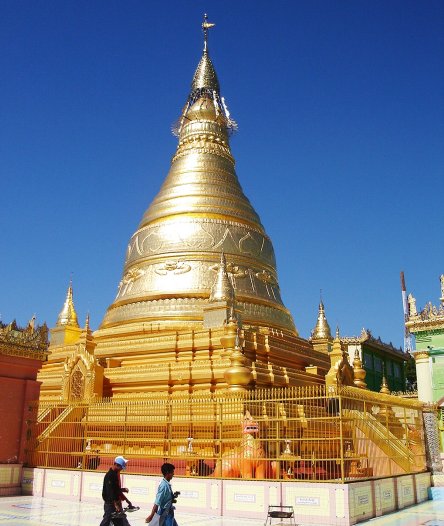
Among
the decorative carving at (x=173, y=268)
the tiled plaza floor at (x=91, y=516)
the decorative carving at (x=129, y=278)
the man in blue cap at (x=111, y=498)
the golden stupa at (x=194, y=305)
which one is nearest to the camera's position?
the man in blue cap at (x=111, y=498)

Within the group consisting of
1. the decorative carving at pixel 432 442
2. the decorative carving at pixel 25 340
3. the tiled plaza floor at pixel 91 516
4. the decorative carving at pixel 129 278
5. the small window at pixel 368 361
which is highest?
the decorative carving at pixel 129 278

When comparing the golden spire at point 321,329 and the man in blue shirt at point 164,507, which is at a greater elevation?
the golden spire at point 321,329

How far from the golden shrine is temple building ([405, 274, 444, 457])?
444 cm

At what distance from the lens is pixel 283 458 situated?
13391 millimetres

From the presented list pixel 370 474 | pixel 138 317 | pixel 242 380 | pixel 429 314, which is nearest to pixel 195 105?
pixel 138 317

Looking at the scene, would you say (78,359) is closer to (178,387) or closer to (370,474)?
(178,387)

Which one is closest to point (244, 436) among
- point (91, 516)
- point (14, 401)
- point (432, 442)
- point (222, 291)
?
point (91, 516)

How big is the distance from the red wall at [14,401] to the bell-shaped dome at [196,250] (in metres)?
8.05

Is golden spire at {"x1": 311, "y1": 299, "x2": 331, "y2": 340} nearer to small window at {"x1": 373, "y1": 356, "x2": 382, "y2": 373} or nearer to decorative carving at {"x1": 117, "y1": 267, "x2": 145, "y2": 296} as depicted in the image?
decorative carving at {"x1": 117, "y1": 267, "x2": 145, "y2": 296}

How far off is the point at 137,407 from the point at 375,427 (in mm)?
6384

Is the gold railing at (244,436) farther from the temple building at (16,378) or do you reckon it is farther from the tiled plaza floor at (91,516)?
the tiled plaza floor at (91,516)

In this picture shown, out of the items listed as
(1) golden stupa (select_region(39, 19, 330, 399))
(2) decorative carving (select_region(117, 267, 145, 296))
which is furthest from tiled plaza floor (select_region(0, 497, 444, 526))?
(2) decorative carving (select_region(117, 267, 145, 296))

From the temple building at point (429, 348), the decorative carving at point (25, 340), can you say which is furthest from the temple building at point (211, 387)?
the temple building at point (429, 348)

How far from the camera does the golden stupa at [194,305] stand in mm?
22734
